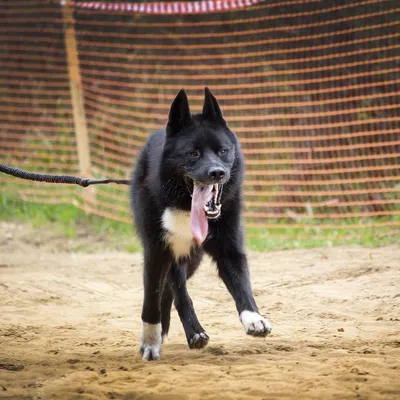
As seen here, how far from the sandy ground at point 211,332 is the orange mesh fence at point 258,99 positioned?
185 cm

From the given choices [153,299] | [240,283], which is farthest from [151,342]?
[240,283]

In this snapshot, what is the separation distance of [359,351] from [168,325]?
1348mm

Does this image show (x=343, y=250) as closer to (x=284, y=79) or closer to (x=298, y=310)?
(x=298, y=310)

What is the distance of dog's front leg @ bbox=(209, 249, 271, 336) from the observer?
4250 mm

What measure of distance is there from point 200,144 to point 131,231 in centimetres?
501

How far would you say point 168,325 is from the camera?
5.06 meters

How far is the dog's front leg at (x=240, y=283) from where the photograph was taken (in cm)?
425

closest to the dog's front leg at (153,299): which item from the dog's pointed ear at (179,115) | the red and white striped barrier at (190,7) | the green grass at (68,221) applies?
the dog's pointed ear at (179,115)

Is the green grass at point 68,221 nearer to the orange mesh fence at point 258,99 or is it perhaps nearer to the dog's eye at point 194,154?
the orange mesh fence at point 258,99

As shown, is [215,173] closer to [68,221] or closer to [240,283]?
[240,283]

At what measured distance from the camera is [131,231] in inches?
364

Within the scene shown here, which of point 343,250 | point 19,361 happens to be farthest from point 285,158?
point 19,361

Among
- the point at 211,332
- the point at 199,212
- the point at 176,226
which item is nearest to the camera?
the point at 199,212

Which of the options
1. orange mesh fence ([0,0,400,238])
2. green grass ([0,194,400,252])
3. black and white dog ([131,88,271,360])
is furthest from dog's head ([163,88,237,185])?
orange mesh fence ([0,0,400,238])
